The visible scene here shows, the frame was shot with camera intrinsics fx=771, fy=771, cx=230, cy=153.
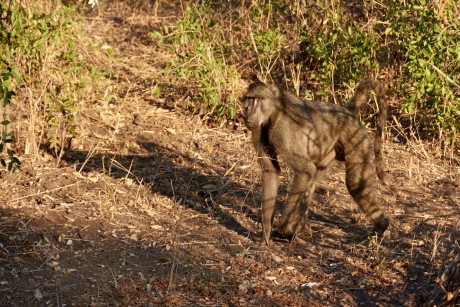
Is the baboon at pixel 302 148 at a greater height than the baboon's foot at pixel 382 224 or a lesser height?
greater

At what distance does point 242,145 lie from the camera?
26.8ft

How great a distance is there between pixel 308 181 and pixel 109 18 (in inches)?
243

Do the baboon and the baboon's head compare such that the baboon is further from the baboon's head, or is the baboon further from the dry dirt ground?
A: the dry dirt ground

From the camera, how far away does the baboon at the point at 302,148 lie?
6.04 metres

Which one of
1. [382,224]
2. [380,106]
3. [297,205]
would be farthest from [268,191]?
[380,106]

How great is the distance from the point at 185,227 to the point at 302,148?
1190 mm

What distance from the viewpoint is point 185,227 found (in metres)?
6.40

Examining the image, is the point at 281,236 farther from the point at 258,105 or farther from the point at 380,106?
the point at 380,106

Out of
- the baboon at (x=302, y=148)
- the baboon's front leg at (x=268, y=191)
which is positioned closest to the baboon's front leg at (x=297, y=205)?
the baboon at (x=302, y=148)

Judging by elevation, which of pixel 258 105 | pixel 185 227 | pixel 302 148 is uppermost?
pixel 258 105

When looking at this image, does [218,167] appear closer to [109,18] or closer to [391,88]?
[391,88]

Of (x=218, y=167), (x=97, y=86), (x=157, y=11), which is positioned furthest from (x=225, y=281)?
(x=157, y=11)

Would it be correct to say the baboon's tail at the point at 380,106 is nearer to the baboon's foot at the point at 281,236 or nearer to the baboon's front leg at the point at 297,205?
the baboon's front leg at the point at 297,205

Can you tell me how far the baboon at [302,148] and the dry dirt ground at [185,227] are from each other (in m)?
0.28
